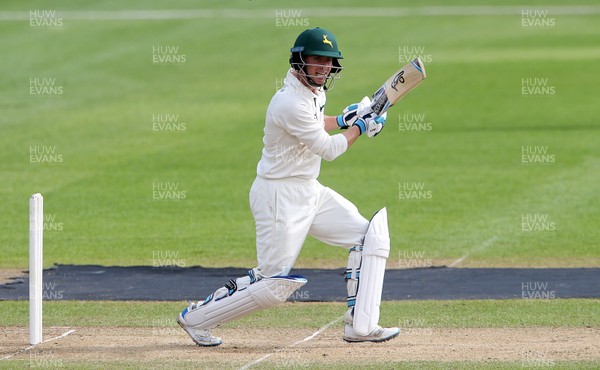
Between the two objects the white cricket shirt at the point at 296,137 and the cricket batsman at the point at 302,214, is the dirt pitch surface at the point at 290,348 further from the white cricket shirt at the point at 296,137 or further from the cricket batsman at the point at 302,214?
the white cricket shirt at the point at 296,137

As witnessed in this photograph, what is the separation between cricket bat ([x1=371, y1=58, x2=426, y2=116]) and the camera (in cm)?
1016

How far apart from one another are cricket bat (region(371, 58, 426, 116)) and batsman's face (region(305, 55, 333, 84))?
526mm

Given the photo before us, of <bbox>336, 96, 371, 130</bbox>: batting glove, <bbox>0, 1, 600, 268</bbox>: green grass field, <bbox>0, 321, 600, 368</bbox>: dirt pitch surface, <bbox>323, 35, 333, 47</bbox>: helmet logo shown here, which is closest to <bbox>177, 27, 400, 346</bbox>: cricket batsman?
<bbox>323, 35, 333, 47</bbox>: helmet logo

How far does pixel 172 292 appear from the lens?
13.7 m

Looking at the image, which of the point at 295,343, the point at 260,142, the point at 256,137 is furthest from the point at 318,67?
the point at 256,137

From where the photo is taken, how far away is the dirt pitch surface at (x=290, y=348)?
31.6 ft

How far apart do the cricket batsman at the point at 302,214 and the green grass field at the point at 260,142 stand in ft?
2.28

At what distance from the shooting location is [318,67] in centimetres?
1002

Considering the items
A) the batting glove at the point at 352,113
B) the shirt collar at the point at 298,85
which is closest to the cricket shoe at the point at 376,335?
the batting glove at the point at 352,113

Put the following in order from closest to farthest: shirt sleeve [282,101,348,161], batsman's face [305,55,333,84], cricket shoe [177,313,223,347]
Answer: shirt sleeve [282,101,348,161] < batsman's face [305,55,333,84] < cricket shoe [177,313,223,347]

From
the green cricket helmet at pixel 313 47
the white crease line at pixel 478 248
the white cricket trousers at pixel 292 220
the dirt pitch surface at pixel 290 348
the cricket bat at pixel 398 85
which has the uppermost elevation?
the green cricket helmet at pixel 313 47

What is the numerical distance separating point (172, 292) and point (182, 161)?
10657 mm

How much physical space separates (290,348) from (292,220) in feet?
3.72

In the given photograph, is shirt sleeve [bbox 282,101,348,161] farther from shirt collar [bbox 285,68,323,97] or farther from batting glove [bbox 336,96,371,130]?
batting glove [bbox 336,96,371,130]
